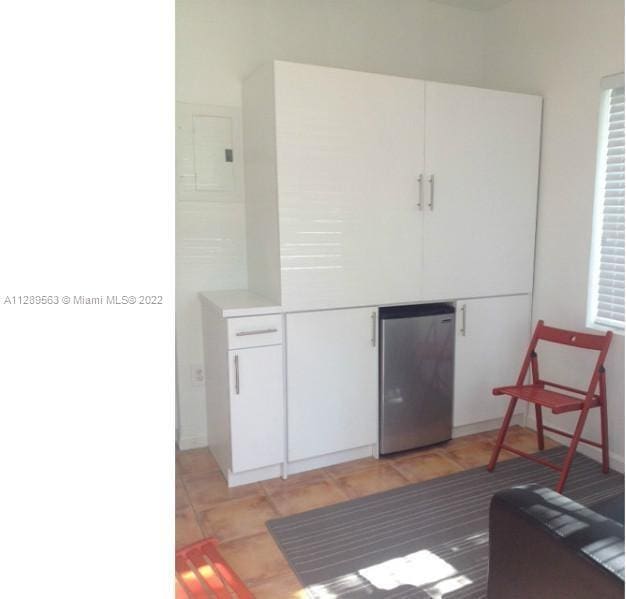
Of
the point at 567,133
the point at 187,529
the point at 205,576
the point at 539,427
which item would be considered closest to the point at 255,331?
the point at 187,529

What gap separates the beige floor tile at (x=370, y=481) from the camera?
2361 millimetres

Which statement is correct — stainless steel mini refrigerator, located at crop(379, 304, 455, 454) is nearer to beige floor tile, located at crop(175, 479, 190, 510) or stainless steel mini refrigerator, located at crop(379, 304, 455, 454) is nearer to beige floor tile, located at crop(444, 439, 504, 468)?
beige floor tile, located at crop(444, 439, 504, 468)

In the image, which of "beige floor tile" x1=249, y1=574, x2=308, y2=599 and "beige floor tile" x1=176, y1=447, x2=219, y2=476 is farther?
"beige floor tile" x1=176, y1=447, x2=219, y2=476

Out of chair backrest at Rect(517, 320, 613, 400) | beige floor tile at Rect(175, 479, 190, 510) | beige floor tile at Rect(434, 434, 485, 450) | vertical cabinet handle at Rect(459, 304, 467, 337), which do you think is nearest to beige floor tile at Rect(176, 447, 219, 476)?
beige floor tile at Rect(175, 479, 190, 510)

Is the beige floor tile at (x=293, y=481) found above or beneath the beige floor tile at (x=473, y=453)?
beneath

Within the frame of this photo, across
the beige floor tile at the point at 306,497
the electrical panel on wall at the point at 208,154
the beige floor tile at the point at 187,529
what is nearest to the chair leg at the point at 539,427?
the beige floor tile at the point at 306,497

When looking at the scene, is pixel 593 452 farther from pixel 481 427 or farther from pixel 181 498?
pixel 181 498

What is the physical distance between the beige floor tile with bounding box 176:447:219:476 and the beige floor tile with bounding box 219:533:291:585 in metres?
0.67

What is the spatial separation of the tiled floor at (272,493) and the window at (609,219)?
2.94ft

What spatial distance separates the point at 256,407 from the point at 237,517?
19.3 inches

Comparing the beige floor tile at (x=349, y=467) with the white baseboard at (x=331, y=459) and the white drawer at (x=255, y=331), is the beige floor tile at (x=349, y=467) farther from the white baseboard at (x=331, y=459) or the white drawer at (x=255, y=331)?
the white drawer at (x=255, y=331)

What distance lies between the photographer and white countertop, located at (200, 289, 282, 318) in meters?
2.23

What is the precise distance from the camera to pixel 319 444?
252 cm
